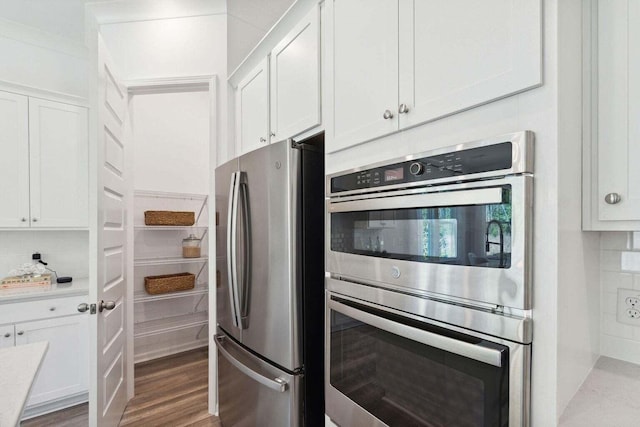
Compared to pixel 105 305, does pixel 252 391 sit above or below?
below

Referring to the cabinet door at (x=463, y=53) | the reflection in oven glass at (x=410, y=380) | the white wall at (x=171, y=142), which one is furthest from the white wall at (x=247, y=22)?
the reflection in oven glass at (x=410, y=380)

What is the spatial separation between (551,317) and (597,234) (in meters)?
0.48

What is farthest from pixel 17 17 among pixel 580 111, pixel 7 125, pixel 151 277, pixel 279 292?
pixel 580 111

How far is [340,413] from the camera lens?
3.87 ft

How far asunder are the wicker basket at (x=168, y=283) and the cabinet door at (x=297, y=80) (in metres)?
2.04

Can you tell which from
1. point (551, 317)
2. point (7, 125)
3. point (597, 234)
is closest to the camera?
point (551, 317)

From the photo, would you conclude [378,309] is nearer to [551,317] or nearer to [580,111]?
[551,317]

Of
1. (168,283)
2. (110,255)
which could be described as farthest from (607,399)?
(168,283)

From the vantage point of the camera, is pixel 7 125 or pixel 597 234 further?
pixel 7 125

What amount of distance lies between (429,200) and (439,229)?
81mm

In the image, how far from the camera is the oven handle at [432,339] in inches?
Result: 28.7

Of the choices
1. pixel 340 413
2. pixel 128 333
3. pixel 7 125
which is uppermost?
pixel 7 125

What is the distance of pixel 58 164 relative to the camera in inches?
97.0

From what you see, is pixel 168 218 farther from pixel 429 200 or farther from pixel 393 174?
pixel 429 200
